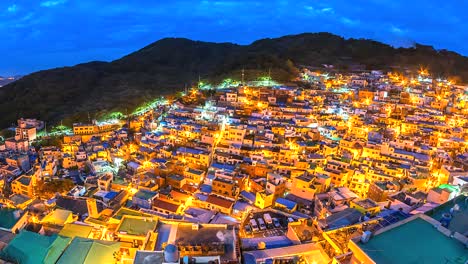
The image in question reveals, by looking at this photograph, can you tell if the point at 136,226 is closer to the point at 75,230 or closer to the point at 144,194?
the point at 75,230

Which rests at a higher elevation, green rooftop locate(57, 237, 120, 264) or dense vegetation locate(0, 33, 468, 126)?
dense vegetation locate(0, 33, 468, 126)

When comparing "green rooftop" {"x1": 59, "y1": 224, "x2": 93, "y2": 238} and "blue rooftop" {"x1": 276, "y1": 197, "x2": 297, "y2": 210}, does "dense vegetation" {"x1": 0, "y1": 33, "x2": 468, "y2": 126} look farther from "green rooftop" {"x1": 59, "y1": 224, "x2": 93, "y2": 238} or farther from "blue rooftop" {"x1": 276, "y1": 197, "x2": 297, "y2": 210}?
"blue rooftop" {"x1": 276, "y1": 197, "x2": 297, "y2": 210}

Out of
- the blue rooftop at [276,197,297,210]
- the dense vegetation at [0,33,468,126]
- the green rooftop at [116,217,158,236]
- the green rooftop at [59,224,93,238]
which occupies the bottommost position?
the blue rooftop at [276,197,297,210]

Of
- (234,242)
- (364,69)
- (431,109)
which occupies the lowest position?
(234,242)

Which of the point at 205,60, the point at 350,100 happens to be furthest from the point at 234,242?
the point at 205,60

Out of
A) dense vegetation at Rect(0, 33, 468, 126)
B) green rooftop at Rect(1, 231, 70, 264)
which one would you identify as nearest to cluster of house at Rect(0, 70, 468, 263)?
green rooftop at Rect(1, 231, 70, 264)

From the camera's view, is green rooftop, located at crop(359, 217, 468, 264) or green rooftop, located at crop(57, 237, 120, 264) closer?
green rooftop, located at crop(359, 217, 468, 264)

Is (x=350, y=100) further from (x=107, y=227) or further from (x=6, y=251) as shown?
(x=6, y=251)
